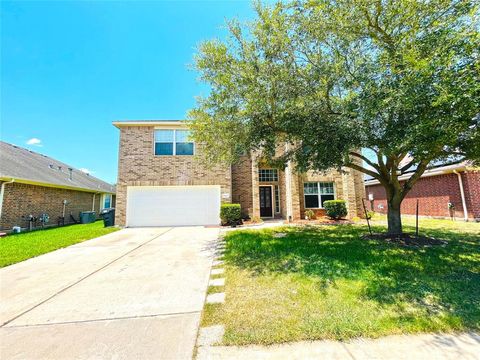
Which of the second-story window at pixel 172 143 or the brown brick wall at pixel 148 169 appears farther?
the second-story window at pixel 172 143

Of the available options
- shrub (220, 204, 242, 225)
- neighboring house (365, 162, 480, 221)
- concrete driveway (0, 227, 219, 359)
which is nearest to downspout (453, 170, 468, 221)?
neighboring house (365, 162, 480, 221)

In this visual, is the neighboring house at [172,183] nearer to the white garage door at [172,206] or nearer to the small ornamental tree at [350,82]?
the white garage door at [172,206]

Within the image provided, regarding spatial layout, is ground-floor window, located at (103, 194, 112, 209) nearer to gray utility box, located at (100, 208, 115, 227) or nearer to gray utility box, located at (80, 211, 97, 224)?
gray utility box, located at (80, 211, 97, 224)

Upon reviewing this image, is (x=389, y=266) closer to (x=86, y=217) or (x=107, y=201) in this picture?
(x=86, y=217)

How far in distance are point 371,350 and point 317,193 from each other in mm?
13259

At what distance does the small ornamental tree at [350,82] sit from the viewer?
4391 mm

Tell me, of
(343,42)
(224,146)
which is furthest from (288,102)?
(224,146)

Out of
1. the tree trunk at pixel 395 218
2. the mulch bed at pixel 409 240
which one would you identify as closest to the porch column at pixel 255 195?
the mulch bed at pixel 409 240

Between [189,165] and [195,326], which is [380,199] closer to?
[189,165]

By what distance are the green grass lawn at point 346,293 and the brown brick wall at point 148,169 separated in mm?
8375

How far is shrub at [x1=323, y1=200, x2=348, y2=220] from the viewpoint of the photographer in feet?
45.1

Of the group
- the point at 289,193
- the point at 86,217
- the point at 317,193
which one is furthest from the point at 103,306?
the point at 86,217

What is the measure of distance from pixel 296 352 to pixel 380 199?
2065cm

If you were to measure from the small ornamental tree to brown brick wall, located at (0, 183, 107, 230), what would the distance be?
1188 centimetres
